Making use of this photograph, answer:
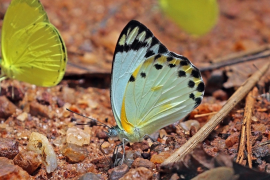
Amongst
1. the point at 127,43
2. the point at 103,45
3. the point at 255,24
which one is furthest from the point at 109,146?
the point at 255,24

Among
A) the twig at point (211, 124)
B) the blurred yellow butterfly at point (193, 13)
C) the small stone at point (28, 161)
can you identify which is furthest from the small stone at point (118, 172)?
the blurred yellow butterfly at point (193, 13)

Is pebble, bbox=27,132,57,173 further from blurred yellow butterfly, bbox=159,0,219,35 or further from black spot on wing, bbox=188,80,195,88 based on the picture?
blurred yellow butterfly, bbox=159,0,219,35

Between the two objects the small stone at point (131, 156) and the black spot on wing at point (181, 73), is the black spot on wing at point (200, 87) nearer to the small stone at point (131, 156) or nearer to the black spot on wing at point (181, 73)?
the black spot on wing at point (181, 73)

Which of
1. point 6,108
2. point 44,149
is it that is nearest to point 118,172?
point 44,149

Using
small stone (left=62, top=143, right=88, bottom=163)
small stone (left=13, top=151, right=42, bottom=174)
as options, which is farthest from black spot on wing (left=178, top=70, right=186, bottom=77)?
small stone (left=13, top=151, right=42, bottom=174)

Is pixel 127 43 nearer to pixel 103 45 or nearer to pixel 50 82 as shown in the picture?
pixel 50 82

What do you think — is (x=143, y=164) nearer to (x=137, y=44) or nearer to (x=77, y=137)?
(x=77, y=137)
